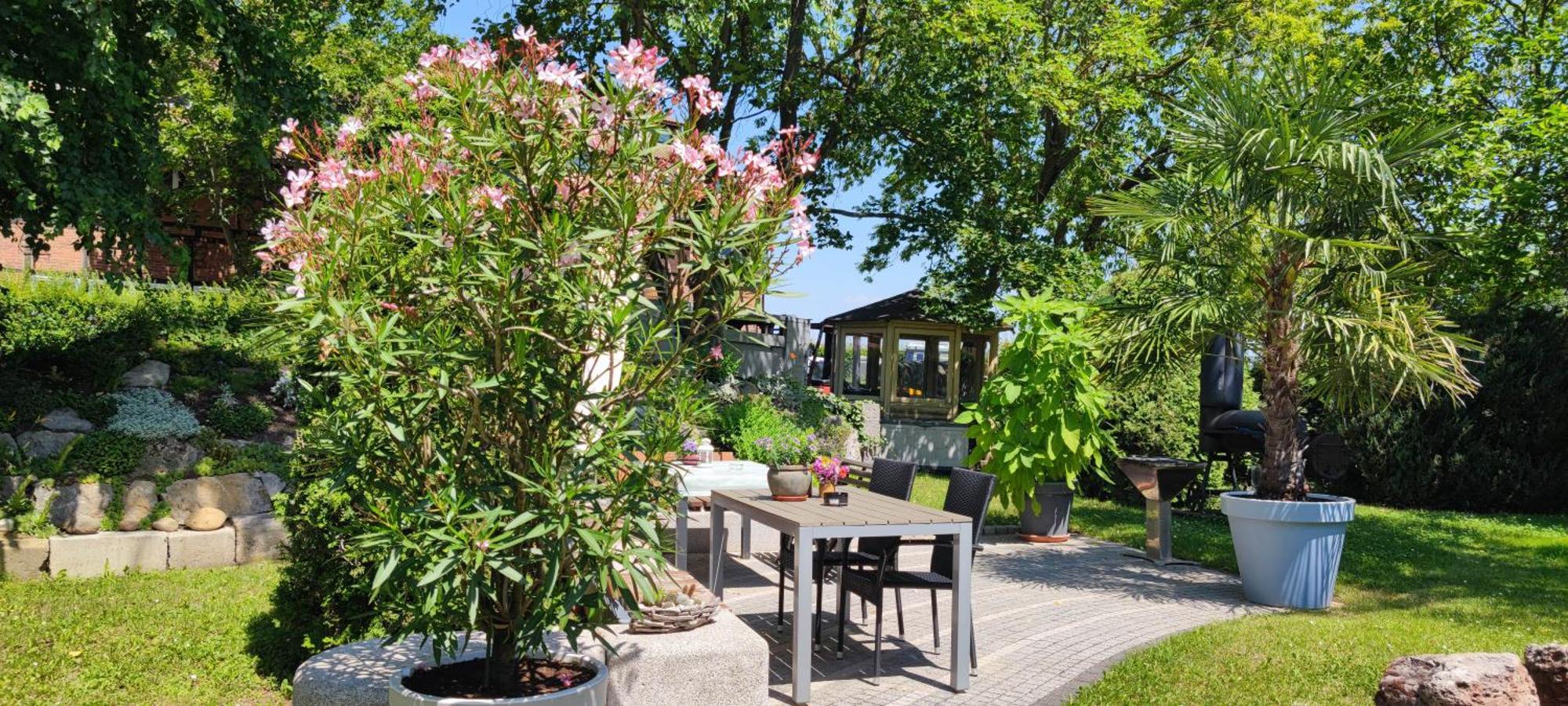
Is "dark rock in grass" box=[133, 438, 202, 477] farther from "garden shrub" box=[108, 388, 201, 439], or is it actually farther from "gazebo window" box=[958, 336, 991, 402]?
"gazebo window" box=[958, 336, 991, 402]

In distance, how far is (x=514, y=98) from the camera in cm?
288

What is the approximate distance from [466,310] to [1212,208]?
6630mm

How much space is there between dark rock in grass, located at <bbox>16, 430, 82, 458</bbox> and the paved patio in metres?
4.65

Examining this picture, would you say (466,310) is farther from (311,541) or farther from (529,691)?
(311,541)

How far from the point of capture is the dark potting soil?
312 centimetres

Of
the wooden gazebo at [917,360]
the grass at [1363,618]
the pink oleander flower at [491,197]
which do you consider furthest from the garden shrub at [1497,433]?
the pink oleander flower at [491,197]

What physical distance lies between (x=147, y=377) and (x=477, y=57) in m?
7.26

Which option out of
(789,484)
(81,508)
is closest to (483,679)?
(789,484)

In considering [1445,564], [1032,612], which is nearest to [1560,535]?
[1445,564]

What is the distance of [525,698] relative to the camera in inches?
115

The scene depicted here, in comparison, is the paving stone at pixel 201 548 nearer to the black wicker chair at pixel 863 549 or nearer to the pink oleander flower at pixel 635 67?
the black wicker chair at pixel 863 549

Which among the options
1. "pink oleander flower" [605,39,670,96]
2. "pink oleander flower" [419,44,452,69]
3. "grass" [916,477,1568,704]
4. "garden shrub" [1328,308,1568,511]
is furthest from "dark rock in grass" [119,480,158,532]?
"garden shrub" [1328,308,1568,511]

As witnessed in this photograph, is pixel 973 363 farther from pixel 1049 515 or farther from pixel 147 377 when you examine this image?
pixel 147 377

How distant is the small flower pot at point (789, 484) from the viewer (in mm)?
5684
